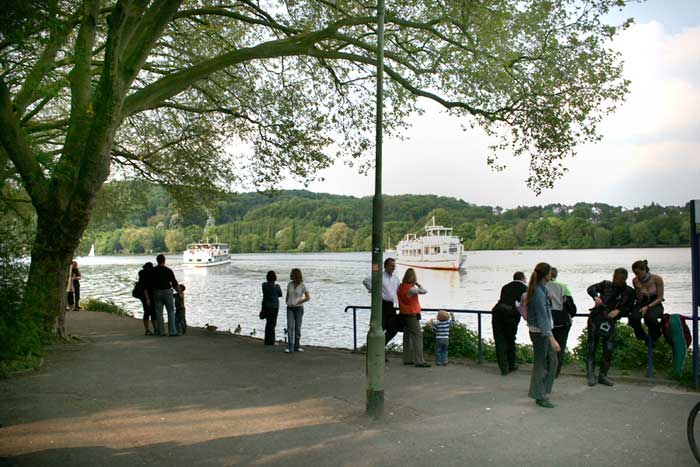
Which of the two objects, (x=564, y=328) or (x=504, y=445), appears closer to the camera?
(x=504, y=445)

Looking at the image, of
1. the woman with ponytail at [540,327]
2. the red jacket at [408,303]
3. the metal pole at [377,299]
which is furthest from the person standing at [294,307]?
the woman with ponytail at [540,327]

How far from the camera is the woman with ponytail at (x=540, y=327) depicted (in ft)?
26.0

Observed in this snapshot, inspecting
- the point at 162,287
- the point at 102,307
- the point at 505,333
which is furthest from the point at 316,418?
the point at 102,307

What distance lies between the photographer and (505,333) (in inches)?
398

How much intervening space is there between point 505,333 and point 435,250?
7989 centimetres

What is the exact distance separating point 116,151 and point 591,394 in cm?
1691

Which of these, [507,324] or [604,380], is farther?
[507,324]

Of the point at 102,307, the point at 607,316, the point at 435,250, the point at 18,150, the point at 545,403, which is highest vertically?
the point at 18,150

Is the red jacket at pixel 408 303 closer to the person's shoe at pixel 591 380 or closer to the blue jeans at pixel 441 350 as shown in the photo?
the blue jeans at pixel 441 350

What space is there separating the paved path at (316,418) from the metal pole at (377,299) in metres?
0.30

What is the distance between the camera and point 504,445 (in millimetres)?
6309

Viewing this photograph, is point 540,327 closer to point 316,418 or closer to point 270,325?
point 316,418

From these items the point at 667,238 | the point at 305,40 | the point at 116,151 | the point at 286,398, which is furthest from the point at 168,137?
the point at 667,238

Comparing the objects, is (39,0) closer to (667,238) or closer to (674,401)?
(674,401)
